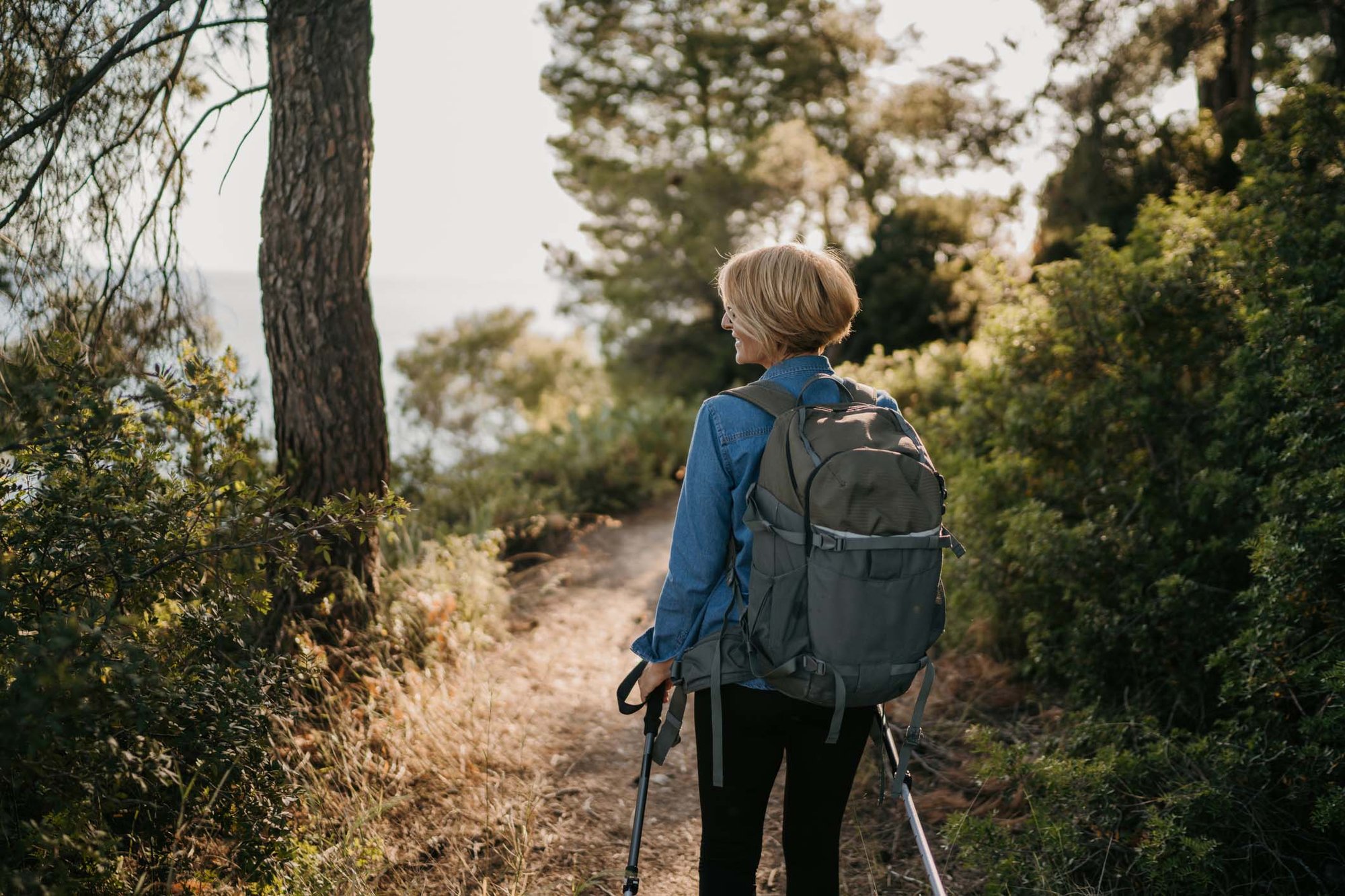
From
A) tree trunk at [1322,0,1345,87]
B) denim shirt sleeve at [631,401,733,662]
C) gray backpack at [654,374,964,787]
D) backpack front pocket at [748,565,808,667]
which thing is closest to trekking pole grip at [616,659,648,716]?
denim shirt sleeve at [631,401,733,662]

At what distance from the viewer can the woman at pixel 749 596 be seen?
1.81 m

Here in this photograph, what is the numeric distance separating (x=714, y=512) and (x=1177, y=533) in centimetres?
281

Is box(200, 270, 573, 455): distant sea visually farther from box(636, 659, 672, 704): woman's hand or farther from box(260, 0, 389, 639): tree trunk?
box(636, 659, 672, 704): woman's hand

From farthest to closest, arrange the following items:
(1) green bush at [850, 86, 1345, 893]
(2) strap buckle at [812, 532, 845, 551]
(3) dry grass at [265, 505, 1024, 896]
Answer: (3) dry grass at [265, 505, 1024, 896]
(1) green bush at [850, 86, 1345, 893]
(2) strap buckle at [812, 532, 845, 551]

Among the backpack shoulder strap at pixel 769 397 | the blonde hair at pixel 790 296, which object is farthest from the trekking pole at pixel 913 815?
the blonde hair at pixel 790 296

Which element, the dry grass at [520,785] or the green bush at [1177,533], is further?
the dry grass at [520,785]

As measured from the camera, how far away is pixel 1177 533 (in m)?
3.67

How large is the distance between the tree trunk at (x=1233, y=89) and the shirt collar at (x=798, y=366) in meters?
6.85

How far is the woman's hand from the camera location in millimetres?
1902

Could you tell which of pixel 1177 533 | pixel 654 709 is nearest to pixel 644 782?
pixel 654 709

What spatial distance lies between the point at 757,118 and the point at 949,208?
7223 mm

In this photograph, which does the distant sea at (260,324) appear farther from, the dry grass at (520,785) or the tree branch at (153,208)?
the dry grass at (520,785)

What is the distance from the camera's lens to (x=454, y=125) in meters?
8.13

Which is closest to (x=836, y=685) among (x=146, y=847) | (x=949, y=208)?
(x=146, y=847)
